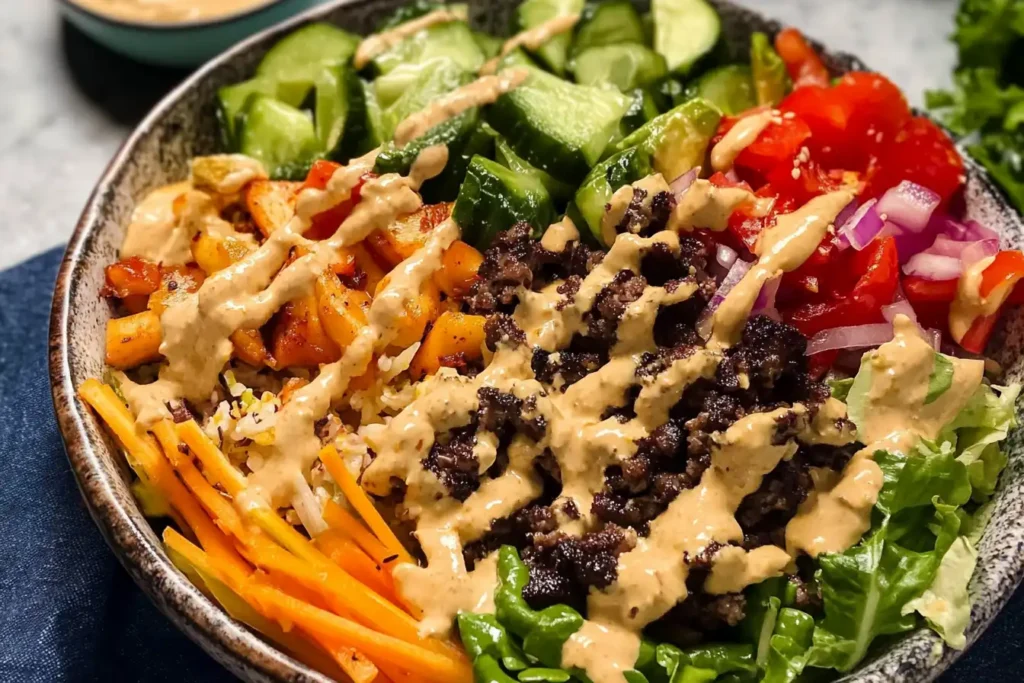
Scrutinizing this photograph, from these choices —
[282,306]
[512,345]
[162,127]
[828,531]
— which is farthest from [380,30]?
[828,531]

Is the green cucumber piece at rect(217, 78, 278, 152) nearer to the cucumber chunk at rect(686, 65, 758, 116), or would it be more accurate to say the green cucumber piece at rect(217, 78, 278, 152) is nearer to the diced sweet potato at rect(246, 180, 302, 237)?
the diced sweet potato at rect(246, 180, 302, 237)

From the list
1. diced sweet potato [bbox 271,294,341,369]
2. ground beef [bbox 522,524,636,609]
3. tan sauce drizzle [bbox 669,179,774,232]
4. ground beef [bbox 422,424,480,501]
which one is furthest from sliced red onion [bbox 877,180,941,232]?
diced sweet potato [bbox 271,294,341,369]

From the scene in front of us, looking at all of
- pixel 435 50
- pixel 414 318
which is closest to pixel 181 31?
pixel 435 50

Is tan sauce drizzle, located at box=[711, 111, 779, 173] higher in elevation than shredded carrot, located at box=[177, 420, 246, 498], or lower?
→ higher

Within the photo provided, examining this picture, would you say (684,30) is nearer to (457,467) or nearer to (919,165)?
(919,165)

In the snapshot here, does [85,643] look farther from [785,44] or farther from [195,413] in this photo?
[785,44]

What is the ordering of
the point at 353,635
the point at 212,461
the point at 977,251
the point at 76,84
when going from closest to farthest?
the point at 353,635 → the point at 212,461 → the point at 977,251 → the point at 76,84
